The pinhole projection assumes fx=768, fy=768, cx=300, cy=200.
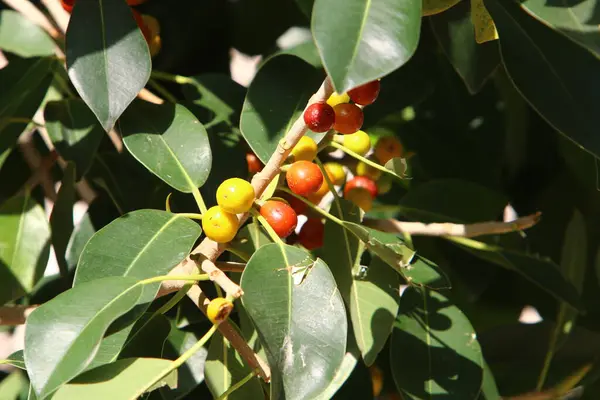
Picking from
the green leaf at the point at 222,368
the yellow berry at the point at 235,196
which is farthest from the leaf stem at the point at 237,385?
the yellow berry at the point at 235,196

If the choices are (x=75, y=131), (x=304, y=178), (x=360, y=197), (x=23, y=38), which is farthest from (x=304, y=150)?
(x=23, y=38)

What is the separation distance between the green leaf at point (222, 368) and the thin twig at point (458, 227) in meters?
0.21

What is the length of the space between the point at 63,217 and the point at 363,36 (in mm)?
418

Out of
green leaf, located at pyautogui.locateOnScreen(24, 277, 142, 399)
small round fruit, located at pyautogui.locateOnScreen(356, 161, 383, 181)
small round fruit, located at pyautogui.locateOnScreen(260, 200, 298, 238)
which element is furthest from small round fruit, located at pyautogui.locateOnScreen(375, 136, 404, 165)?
green leaf, located at pyautogui.locateOnScreen(24, 277, 142, 399)

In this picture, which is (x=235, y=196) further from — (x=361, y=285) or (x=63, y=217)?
(x=63, y=217)

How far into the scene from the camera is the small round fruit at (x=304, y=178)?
1.97ft

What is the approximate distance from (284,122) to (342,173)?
0.36 ft

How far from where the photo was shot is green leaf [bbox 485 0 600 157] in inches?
25.6

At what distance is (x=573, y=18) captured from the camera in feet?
1.91

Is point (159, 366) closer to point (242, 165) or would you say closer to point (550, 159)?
point (242, 165)

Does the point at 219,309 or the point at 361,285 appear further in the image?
the point at 361,285

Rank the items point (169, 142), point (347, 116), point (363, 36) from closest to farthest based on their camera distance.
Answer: point (363, 36)
point (347, 116)
point (169, 142)

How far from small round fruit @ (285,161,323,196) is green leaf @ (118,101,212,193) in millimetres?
113

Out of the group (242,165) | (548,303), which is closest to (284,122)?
(242,165)
